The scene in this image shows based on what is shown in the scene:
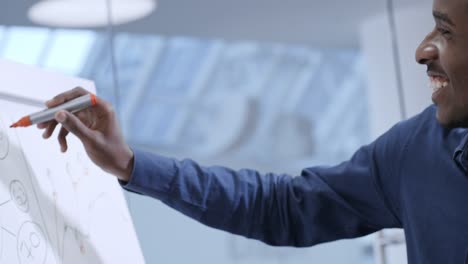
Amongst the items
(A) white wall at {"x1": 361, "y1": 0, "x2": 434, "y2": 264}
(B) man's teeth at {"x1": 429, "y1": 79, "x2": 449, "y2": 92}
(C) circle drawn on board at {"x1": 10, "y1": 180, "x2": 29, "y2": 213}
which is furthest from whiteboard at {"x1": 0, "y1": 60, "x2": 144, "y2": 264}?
(A) white wall at {"x1": 361, "y1": 0, "x2": 434, "y2": 264}

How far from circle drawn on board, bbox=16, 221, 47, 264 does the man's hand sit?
0.46ft

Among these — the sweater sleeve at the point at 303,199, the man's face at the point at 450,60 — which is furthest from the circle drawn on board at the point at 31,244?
the man's face at the point at 450,60

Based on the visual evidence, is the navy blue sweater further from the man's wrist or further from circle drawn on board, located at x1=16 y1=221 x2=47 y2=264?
circle drawn on board, located at x1=16 y1=221 x2=47 y2=264

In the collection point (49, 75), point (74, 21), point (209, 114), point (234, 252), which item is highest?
point (74, 21)

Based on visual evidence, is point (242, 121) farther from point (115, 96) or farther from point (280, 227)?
point (280, 227)

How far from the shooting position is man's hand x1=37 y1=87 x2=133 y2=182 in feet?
4.60

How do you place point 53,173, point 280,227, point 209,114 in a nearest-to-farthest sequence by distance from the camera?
1. point 53,173
2. point 280,227
3. point 209,114

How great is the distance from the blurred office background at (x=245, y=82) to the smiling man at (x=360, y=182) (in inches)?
31.5

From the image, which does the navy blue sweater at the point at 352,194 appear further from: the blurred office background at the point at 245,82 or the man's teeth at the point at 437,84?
the blurred office background at the point at 245,82

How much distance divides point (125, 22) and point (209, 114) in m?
0.39

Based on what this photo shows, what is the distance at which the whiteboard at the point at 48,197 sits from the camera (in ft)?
4.73

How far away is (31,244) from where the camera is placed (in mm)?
1442

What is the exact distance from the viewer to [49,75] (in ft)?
→ 5.39

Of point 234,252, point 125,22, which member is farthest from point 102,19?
point 234,252
